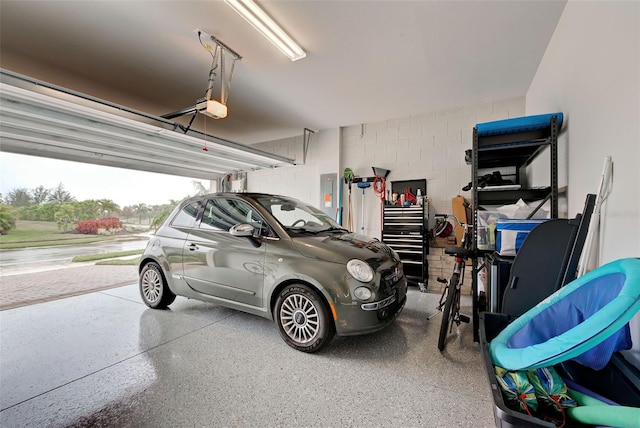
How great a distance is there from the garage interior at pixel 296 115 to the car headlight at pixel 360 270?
2.14 feet

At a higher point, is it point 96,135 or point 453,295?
point 96,135

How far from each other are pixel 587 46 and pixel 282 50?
2.56 m

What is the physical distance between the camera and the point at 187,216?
304cm

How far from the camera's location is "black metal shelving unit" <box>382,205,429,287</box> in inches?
159

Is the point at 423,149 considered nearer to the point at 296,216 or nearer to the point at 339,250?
the point at 296,216

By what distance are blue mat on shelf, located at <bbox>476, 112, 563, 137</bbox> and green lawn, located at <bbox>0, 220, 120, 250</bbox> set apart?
7224mm

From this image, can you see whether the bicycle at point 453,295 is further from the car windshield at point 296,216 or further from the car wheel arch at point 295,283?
the car windshield at point 296,216

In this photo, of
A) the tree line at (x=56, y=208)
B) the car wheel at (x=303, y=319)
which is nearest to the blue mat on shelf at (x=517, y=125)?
the car wheel at (x=303, y=319)

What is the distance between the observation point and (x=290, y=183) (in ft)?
20.1

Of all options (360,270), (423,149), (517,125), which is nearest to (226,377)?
(360,270)

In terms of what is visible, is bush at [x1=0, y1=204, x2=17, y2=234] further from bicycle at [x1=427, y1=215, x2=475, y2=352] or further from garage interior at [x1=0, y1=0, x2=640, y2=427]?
bicycle at [x1=427, y1=215, x2=475, y2=352]

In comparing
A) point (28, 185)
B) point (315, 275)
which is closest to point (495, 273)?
point (315, 275)

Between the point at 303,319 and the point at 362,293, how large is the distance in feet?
1.90

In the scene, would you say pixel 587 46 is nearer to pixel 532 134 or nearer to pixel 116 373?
pixel 532 134
